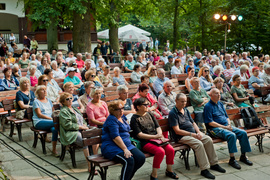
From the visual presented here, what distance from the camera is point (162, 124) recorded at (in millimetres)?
6973

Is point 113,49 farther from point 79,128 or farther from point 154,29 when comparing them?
point 154,29

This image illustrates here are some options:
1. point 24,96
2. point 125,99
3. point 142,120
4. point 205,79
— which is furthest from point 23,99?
point 205,79

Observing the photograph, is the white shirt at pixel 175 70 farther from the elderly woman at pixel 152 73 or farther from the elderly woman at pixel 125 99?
the elderly woman at pixel 125 99

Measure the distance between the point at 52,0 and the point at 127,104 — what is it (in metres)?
10.3

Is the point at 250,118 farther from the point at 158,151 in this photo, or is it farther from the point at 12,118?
the point at 12,118

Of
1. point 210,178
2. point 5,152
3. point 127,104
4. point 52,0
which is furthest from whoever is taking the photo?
point 52,0

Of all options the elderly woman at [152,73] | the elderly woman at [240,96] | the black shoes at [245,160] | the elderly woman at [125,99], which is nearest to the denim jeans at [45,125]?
the elderly woman at [125,99]

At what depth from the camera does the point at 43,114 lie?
25.7ft

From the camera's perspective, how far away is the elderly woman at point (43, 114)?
7.50 m

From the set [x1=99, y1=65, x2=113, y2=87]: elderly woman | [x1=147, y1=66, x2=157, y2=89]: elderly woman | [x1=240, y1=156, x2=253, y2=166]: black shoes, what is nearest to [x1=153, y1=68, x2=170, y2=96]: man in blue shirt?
[x1=147, y1=66, x2=157, y2=89]: elderly woman

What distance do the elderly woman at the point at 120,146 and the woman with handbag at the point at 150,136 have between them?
259 millimetres

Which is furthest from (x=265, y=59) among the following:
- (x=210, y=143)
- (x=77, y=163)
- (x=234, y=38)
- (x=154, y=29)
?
(x=154, y=29)

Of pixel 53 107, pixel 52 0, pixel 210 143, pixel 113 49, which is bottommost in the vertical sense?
pixel 210 143

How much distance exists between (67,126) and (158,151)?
5.78 feet
